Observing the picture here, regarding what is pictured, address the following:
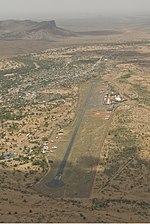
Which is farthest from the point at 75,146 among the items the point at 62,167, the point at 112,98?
the point at 112,98

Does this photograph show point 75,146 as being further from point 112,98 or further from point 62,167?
point 112,98

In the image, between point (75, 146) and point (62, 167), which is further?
point (75, 146)

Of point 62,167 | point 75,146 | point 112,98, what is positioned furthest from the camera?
point 112,98

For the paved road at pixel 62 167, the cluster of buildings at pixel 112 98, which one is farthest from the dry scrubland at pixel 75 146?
the cluster of buildings at pixel 112 98

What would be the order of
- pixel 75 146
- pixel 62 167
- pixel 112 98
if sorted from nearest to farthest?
1. pixel 62 167
2. pixel 75 146
3. pixel 112 98

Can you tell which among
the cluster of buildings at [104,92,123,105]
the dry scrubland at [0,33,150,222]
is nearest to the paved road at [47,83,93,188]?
the dry scrubland at [0,33,150,222]

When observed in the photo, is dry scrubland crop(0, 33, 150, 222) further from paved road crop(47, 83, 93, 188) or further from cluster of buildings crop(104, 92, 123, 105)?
cluster of buildings crop(104, 92, 123, 105)

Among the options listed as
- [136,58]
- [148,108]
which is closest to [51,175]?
[148,108]

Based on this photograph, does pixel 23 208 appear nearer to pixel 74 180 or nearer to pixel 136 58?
pixel 74 180

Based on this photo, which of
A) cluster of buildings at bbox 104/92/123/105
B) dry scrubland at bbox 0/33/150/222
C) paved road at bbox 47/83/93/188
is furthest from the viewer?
cluster of buildings at bbox 104/92/123/105

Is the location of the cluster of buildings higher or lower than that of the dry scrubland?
lower
